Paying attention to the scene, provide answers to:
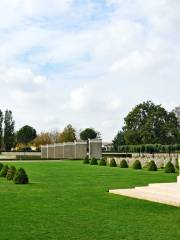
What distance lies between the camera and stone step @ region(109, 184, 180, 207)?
1091cm

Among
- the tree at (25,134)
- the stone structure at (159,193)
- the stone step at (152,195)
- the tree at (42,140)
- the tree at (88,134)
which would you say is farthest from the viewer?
the tree at (42,140)

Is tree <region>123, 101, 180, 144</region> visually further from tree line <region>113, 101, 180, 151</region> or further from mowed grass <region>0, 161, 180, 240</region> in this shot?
mowed grass <region>0, 161, 180, 240</region>

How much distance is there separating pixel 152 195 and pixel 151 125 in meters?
50.3

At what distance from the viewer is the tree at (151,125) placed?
202ft

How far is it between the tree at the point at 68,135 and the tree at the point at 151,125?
20878mm

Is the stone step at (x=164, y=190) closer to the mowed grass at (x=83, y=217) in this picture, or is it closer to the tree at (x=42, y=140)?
the mowed grass at (x=83, y=217)

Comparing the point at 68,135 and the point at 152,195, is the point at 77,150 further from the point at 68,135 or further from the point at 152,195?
the point at 152,195

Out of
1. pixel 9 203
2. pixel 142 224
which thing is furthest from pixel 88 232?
pixel 9 203

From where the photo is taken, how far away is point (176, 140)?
211 ft


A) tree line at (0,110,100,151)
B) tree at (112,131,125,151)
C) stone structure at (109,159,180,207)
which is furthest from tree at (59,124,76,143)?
stone structure at (109,159,180,207)

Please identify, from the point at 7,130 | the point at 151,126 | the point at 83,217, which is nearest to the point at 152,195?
the point at 83,217

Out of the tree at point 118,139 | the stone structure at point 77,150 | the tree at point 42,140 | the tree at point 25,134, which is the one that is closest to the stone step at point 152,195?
the stone structure at point 77,150

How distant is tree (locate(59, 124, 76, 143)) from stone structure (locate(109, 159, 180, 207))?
69505 mm

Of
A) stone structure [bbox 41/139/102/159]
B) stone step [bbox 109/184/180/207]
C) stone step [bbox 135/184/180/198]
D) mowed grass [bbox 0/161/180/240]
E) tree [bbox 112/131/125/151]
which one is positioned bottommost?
mowed grass [bbox 0/161/180/240]
